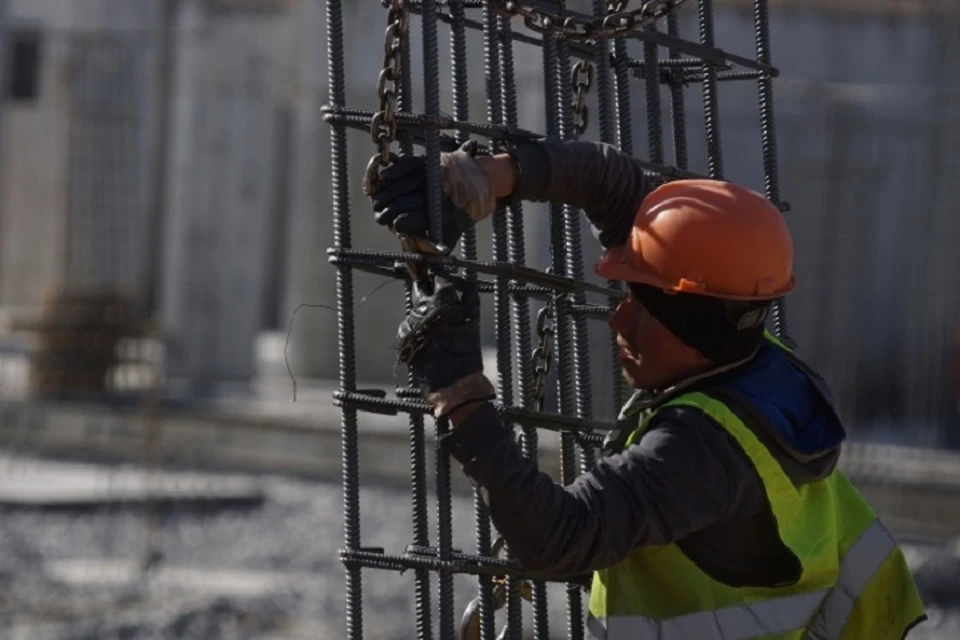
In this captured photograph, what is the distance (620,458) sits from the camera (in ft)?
9.36

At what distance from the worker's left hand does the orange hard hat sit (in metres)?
0.36

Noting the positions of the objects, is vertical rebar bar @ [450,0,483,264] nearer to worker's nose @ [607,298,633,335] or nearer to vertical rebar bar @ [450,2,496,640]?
vertical rebar bar @ [450,2,496,640]

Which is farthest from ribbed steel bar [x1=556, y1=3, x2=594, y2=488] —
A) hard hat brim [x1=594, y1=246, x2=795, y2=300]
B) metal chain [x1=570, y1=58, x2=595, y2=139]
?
hard hat brim [x1=594, y1=246, x2=795, y2=300]

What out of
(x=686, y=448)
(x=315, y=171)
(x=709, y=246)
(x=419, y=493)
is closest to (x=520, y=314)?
(x=419, y=493)

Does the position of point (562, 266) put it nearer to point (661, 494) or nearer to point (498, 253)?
point (498, 253)

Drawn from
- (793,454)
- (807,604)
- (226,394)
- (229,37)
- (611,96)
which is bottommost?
(807,604)

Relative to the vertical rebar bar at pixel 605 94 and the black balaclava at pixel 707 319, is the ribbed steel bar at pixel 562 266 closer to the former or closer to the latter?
the vertical rebar bar at pixel 605 94

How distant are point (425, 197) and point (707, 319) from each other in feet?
1.52

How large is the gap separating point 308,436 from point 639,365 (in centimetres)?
1004

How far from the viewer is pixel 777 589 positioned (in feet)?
9.86

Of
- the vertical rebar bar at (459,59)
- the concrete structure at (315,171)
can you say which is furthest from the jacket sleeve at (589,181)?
the concrete structure at (315,171)

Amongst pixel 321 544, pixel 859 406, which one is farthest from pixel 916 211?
pixel 321 544

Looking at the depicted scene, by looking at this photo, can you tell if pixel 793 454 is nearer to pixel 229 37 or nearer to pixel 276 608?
pixel 276 608

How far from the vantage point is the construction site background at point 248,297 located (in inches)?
407
